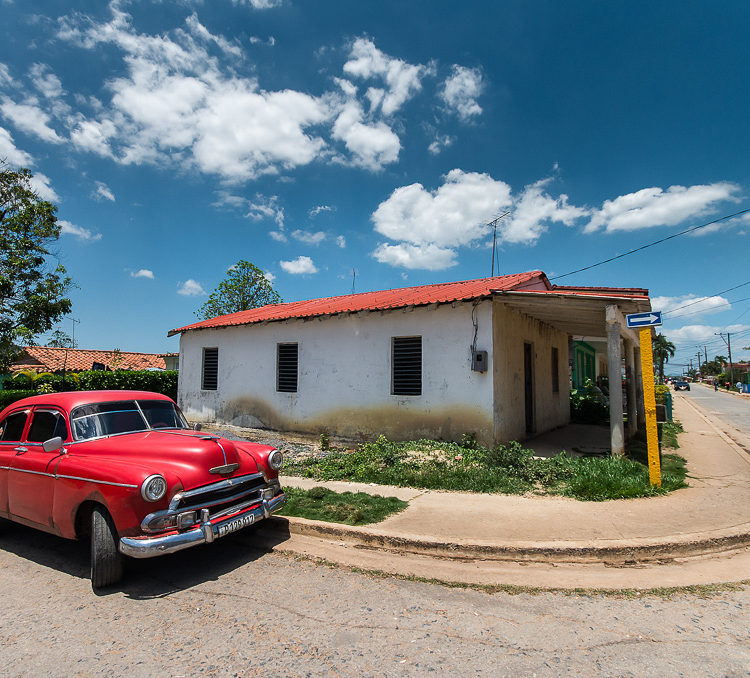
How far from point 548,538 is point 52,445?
15.7 feet

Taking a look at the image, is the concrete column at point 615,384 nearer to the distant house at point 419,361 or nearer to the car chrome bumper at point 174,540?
the distant house at point 419,361

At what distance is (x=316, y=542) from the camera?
482cm

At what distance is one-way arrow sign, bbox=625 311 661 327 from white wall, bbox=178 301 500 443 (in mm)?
2632

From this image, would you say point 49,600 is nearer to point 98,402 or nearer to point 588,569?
point 98,402

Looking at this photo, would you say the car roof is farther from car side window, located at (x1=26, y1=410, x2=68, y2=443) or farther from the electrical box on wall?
the electrical box on wall

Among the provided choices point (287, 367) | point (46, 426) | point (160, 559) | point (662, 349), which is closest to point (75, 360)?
point (287, 367)

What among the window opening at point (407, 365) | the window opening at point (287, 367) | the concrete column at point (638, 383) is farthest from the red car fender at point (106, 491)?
the concrete column at point (638, 383)

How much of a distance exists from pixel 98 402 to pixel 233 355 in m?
8.22

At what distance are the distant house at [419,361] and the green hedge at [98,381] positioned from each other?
9.52 meters

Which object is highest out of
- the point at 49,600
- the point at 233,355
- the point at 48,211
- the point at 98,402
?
the point at 48,211

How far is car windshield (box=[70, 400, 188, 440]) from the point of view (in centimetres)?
463

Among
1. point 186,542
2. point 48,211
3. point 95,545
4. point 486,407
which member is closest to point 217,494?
point 186,542

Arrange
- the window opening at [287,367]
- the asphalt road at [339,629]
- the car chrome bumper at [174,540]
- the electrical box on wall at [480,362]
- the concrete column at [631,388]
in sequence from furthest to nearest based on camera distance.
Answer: the concrete column at [631,388] → the window opening at [287,367] → the electrical box on wall at [480,362] → the car chrome bumper at [174,540] → the asphalt road at [339,629]

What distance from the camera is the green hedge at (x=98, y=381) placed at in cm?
2084
